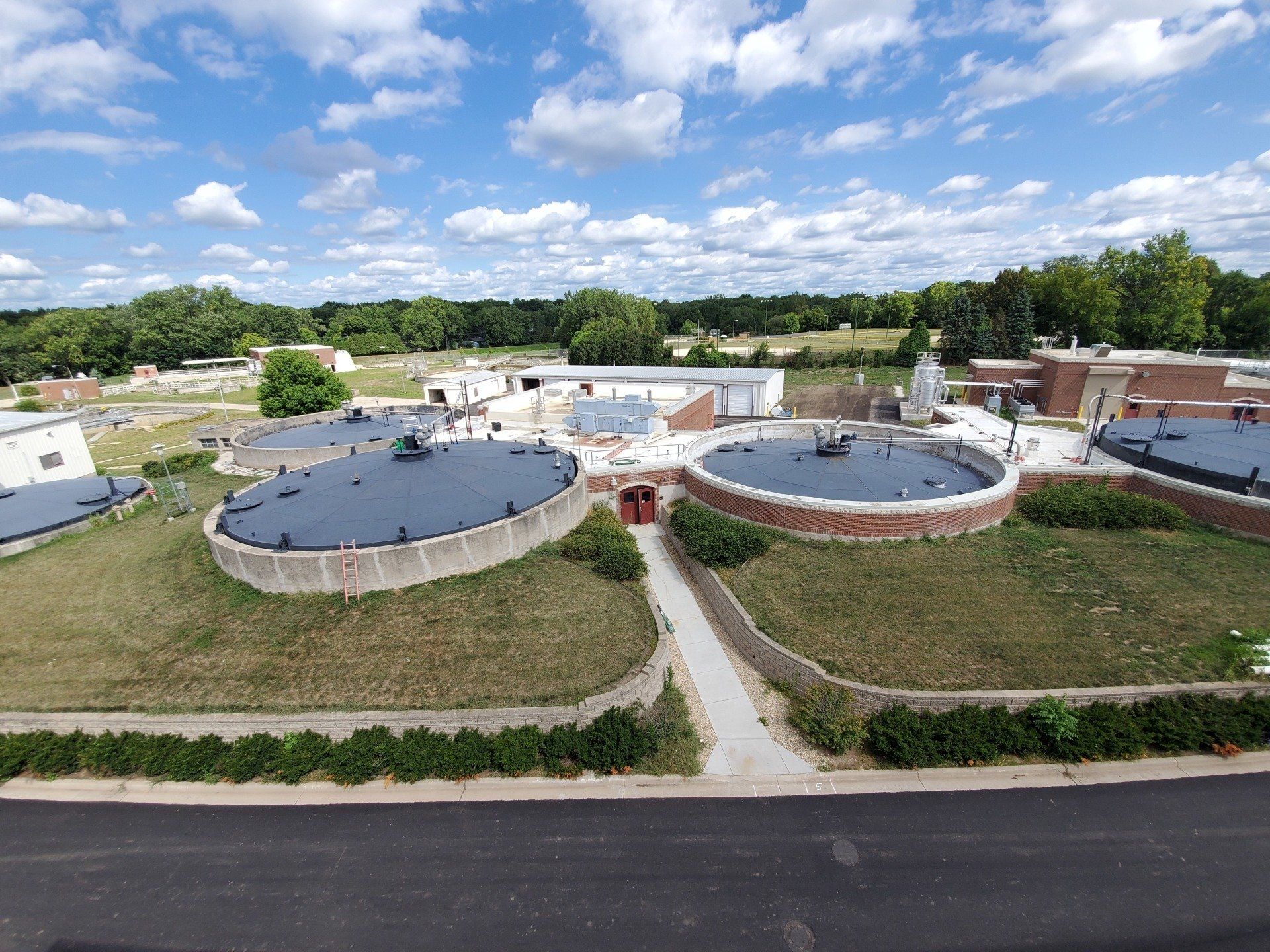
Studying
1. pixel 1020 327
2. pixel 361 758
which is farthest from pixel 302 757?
pixel 1020 327

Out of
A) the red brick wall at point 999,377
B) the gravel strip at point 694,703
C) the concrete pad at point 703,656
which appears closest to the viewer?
the gravel strip at point 694,703

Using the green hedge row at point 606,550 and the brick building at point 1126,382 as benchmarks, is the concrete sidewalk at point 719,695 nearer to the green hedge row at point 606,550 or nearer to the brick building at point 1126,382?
the green hedge row at point 606,550

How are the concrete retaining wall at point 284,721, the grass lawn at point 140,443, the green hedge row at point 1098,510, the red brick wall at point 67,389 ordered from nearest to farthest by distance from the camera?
the concrete retaining wall at point 284,721 → the green hedge row at point 1098,510 → the grass lawn at point 140,443 → the red brick wall at point 67,389

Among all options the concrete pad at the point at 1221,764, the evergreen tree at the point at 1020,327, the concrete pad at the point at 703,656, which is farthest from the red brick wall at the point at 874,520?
the evergreen tree at the point at 1020,327

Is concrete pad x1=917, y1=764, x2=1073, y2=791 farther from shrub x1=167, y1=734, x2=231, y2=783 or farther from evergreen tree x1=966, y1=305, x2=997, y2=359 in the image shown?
evergreen tree x1=966, y1=305, x2=997, y2=359

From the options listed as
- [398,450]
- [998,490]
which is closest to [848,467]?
[998,490]

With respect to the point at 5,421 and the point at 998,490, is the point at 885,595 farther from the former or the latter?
the point at 5,421
